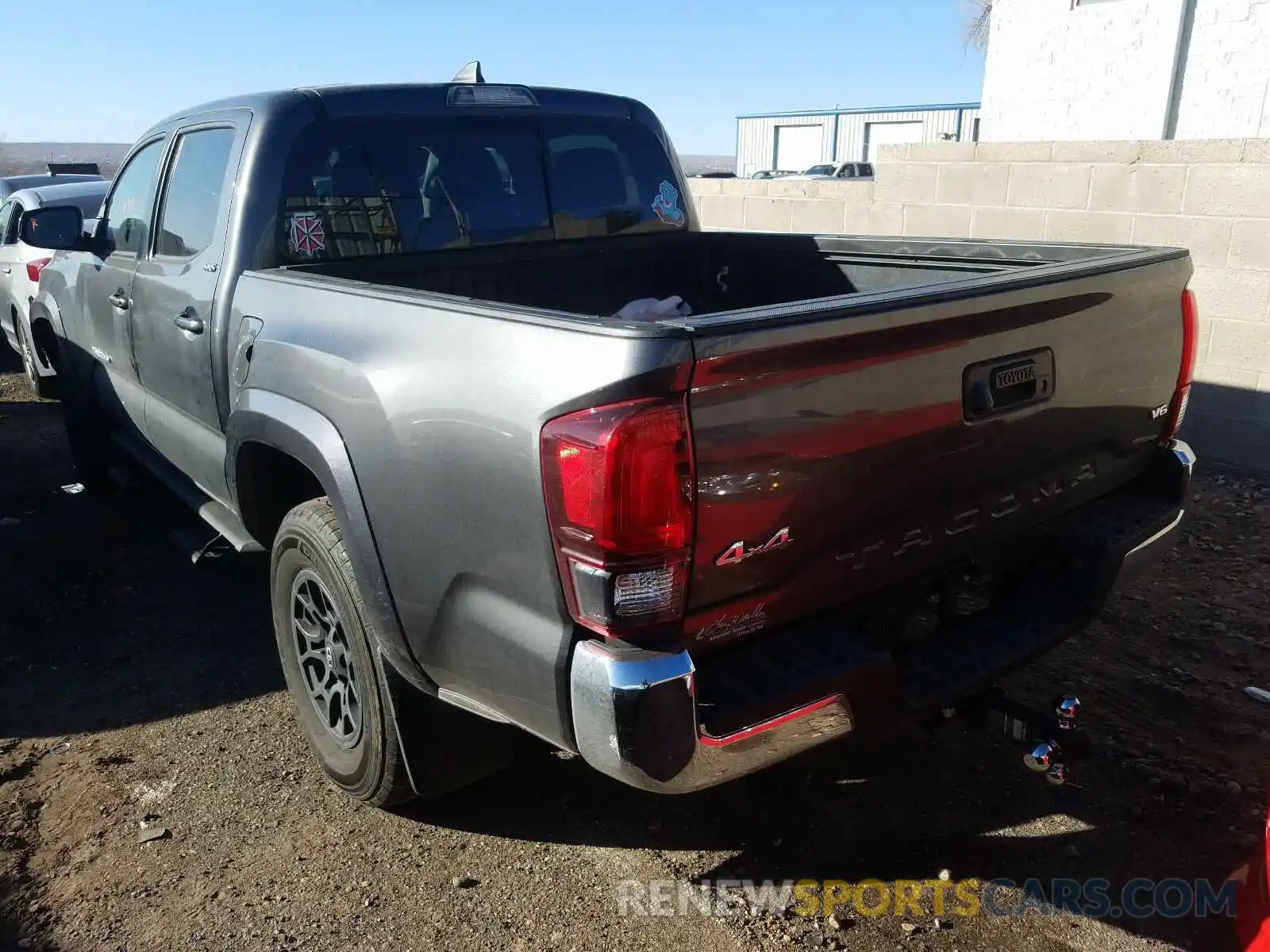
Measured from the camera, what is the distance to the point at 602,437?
1884 mm

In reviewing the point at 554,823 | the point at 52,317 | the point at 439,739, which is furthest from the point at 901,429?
the point at 52,317

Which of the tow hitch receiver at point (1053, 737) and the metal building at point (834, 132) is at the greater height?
the metal building at point (834, 132)

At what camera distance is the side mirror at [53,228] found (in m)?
4.37

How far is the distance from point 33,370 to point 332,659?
6.35 m

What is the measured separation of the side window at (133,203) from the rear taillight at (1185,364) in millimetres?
3908

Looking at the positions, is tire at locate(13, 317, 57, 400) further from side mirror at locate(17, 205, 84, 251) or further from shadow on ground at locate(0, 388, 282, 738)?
side mirror at locate(17, 205, 84, 251)

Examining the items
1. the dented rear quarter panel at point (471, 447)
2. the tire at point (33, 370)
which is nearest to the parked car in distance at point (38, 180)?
the tire at point (33, 370)

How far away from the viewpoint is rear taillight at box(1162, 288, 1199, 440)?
3.04 meters

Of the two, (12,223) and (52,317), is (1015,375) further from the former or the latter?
(12,223)

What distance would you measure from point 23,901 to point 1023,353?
3043 mm

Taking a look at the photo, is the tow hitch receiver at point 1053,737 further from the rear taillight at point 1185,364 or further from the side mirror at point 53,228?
the side mirror at point 53,228

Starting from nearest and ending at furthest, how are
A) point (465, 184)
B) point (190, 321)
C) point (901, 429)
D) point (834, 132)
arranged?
point (901, 429)
point (190, 321)
point (465, 184)
point (834, 132)

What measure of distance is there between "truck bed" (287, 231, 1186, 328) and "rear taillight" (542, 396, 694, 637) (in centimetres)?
145

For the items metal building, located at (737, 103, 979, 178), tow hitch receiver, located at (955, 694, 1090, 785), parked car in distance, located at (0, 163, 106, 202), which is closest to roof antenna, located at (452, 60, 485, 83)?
tow hitch receiver, located at (955, 694, 1090, 785)
